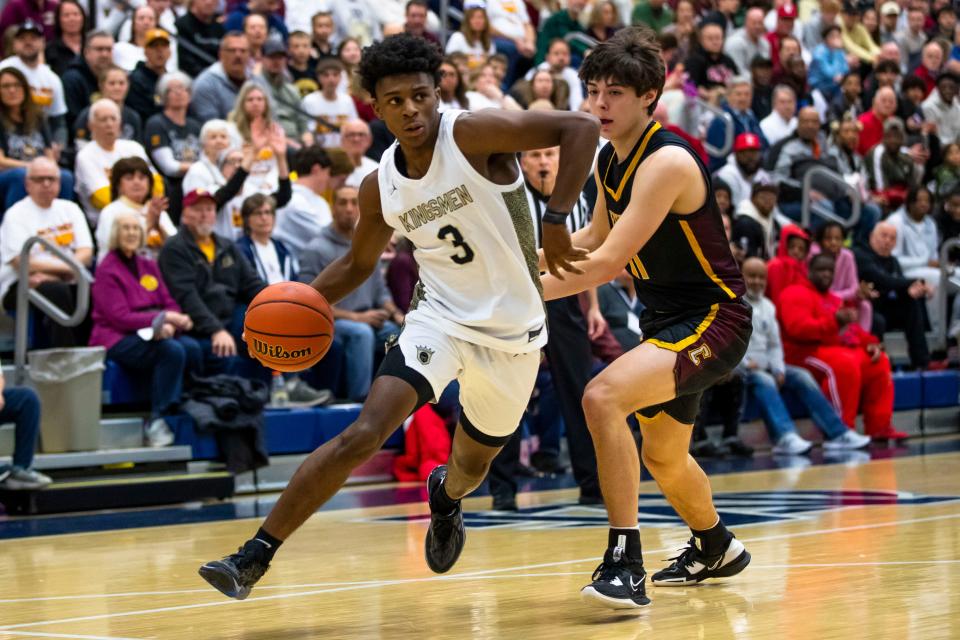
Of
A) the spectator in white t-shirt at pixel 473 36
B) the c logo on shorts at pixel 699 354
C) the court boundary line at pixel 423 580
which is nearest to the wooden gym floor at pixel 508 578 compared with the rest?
the court boundary line at pixel 423 580

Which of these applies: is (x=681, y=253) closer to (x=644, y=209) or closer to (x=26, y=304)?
(x=644, y=209)

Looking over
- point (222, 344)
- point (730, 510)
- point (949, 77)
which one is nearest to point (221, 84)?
point (222, 344)

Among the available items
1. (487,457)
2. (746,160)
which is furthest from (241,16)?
(487,457)

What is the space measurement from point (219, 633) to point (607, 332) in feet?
18.8

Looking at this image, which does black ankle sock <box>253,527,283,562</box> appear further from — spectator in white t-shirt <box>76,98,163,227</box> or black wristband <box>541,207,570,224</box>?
spectator in white t-shirt <box>76,98,163,227</box>

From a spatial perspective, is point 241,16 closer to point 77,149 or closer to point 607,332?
point 77,149

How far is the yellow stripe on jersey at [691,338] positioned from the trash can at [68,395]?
4.82 metres

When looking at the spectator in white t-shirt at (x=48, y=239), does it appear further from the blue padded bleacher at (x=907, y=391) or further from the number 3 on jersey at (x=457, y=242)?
the blue padded bleacher at (x=907, y=391)

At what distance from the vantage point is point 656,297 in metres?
5.22

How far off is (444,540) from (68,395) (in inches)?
167

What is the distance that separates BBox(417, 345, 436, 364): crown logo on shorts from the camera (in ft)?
15.9

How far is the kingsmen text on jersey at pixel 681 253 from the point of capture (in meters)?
5.11

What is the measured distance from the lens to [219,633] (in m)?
4.49

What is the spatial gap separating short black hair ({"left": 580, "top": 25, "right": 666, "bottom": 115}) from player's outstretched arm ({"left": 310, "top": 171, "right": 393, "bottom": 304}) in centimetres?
83
